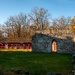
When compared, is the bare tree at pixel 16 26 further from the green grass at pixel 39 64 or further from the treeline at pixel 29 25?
the green grass at pixel 39 64

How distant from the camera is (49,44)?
31156mm

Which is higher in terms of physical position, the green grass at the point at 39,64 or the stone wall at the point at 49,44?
the stone wall at the point at 49,44

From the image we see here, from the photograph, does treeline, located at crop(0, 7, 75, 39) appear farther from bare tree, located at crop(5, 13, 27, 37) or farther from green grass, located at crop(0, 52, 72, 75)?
green grass, located at crop(0, 52, 72, 75)

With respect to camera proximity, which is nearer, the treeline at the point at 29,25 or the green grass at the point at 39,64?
the green grass at the point at 39,64

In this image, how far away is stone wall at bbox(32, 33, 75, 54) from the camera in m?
29.8

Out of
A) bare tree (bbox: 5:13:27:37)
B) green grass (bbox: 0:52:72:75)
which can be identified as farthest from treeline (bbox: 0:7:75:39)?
green grass (bbox: 0:52:72:75)

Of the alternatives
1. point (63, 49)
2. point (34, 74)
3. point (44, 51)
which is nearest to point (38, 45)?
point (44, 51)

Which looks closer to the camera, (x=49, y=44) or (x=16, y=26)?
(x=49, y=44)

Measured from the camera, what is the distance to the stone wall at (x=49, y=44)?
29812 millimetres

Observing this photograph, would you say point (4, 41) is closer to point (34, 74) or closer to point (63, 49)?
point (63, 49)

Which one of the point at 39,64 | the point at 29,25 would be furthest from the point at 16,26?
the point at 39,64

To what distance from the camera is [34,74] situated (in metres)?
11.4

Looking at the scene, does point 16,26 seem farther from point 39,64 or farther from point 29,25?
point 39,64

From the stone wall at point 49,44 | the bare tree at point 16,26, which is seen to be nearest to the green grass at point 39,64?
the stone wall at point 49,44
